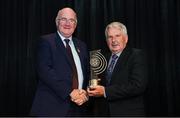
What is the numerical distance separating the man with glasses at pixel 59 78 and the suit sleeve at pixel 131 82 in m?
0.20

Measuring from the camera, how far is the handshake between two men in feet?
7.82

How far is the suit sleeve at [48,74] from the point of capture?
2.36 metres

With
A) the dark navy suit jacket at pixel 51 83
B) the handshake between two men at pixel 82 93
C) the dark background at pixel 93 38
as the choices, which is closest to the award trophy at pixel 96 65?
the handshake between two men at pixel 82 93

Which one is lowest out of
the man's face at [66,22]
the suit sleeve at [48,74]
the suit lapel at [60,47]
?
the suit sleeve at [48,74]

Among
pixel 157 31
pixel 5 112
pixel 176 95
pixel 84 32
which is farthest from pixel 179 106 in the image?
pixel 5 112

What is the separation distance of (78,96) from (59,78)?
17 cm

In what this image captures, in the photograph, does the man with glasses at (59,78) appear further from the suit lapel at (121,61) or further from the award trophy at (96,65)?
the suit lapel at (121,61)

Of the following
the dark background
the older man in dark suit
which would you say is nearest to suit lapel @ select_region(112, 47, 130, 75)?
the older man in dark suit

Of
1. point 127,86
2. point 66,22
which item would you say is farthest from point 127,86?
point 66,22

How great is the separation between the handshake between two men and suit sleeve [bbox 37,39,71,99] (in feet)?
0.14

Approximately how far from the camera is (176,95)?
3424mm

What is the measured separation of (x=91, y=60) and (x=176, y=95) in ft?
4.20

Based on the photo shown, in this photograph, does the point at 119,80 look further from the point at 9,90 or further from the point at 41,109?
the point at 9,90

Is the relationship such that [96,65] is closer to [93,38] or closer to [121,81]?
[121,81]
